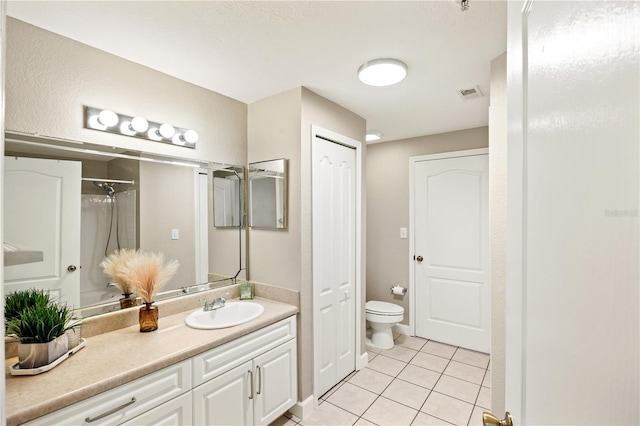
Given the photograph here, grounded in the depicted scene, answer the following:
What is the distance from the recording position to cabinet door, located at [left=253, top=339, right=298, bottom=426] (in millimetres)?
1835

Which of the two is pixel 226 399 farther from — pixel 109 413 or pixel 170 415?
pixel 109 413

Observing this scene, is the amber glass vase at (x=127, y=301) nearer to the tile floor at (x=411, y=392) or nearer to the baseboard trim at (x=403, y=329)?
the tile floor at (x=411, y=392)

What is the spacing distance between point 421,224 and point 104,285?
3.03m

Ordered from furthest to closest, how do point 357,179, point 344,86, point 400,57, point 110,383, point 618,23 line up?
1. point 357,179
2. point 344,86
3. point 400,57
4. point 110,383
5. point 618,23

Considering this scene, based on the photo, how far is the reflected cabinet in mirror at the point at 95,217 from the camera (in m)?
1.43

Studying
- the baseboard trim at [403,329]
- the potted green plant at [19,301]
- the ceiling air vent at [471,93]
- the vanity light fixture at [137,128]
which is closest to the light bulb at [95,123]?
the vanity light fixture at [137,128]

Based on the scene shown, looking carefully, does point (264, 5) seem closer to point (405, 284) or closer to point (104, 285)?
point (104, 285)

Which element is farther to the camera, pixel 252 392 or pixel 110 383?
pixel 252 392

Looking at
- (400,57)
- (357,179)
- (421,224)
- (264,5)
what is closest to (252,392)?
(357,179)

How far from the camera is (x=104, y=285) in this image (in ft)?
5.60

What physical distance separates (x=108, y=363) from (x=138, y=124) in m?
1.33

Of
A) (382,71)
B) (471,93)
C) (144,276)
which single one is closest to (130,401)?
(144,276)

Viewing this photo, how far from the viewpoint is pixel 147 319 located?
1685 mm

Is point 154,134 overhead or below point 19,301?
overhead
